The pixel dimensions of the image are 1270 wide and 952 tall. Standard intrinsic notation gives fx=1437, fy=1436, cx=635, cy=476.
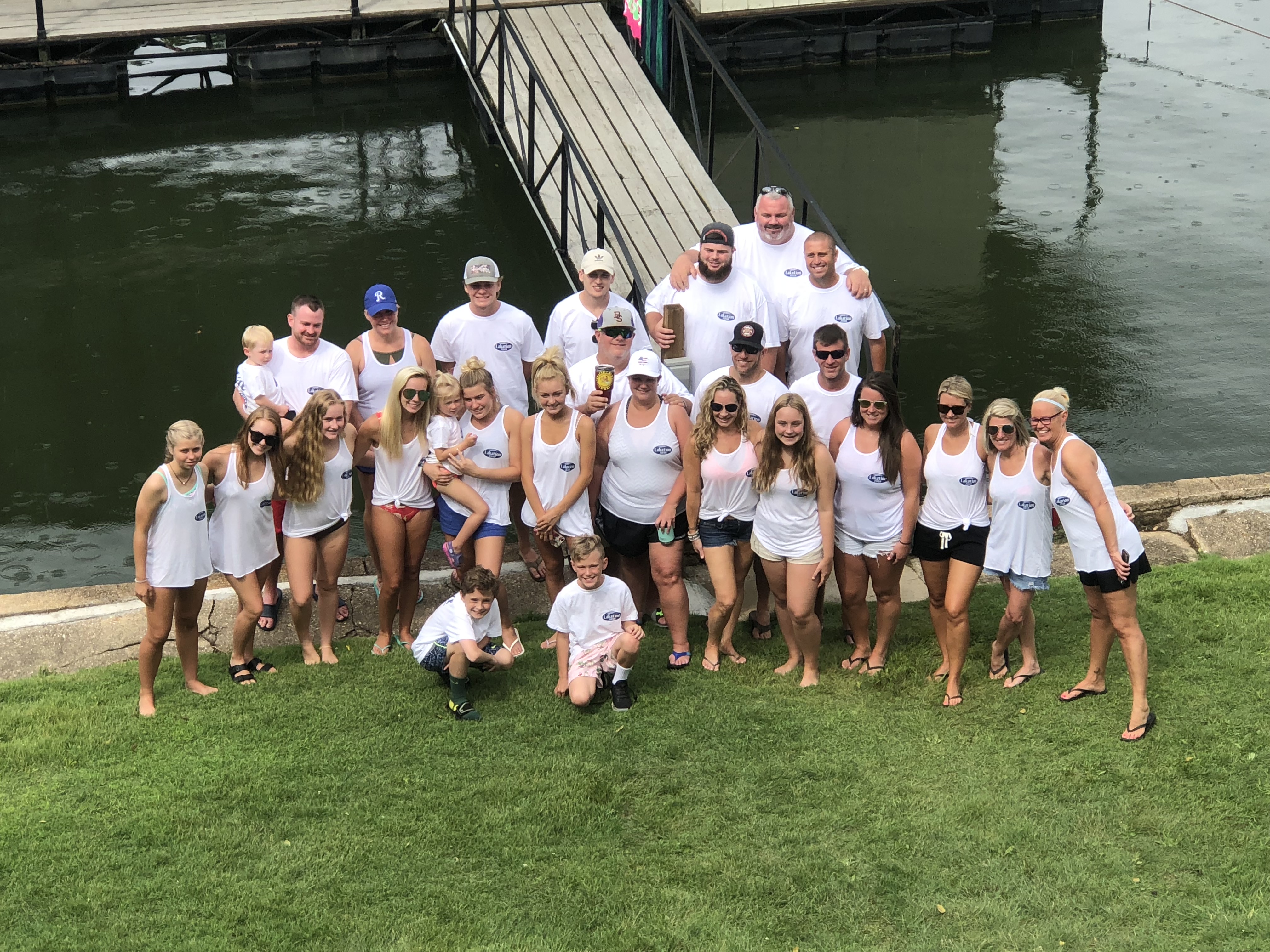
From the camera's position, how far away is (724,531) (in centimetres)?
744

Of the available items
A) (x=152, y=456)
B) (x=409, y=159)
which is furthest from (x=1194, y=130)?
(x=152, y=456)

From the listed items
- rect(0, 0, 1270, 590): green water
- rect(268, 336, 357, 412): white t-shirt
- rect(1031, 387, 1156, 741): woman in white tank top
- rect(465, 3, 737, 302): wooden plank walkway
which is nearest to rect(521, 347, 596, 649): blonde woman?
rect(268, 336, 357, 412): white t-shirt

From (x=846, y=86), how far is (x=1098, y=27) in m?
4.18

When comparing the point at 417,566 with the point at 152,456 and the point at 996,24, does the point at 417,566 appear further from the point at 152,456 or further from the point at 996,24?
the point at 996,24

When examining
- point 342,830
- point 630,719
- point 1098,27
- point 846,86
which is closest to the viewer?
point 342,830

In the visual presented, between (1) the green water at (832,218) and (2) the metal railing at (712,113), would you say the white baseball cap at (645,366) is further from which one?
(1) the green water at (832,218)

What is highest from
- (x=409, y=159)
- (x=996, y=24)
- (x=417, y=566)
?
(x=996, y=24)

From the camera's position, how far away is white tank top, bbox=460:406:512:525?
295 inches

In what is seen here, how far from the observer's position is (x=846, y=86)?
61.9ft

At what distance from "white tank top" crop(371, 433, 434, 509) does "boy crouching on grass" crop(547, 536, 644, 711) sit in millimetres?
954

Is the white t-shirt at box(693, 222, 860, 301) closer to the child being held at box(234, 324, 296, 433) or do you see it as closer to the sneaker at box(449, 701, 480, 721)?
the child being held at box(234, 324, 296, 433)

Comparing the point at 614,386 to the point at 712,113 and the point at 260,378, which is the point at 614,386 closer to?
the point at 260,378

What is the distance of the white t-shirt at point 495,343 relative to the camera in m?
8.37

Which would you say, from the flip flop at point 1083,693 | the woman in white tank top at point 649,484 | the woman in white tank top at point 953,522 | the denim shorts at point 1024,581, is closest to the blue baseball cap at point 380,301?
the woman in white tank top at point 649,484
